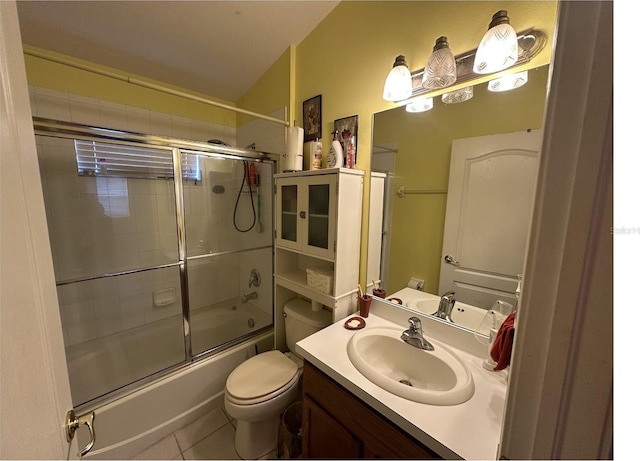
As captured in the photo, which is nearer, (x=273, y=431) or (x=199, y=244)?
(x=273, y=431)

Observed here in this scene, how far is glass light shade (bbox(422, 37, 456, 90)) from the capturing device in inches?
36.8

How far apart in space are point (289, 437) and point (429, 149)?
64.7 inches

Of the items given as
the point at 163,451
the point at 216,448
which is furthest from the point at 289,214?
the point at 163,451

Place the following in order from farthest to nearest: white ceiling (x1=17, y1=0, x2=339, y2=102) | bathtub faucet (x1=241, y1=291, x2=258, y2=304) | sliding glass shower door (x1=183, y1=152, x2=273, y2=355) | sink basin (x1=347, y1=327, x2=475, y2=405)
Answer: bathtub faucet (x1=241, y1=291, x2=258, y2=304) < sliding glass shower door (x1=183, y1=152, x2=273, y2=355) < white ceiling (x1=17, y1=0, x2=339, y2=102) < sink basin (x1=347, y1=327, x2=475, y2=405)

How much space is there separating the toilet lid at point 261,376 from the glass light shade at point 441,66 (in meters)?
1.59

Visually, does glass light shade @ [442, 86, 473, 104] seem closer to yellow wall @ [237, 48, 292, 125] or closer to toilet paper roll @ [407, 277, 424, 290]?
toilet paper roll @ [407, 277, 424, 290]

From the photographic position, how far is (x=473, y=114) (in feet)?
3.18

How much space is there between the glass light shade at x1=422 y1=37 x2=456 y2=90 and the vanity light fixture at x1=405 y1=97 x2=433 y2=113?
3.5 inches

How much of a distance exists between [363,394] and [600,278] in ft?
2.49

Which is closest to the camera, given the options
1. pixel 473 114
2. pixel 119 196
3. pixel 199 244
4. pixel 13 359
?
pixel 13 359

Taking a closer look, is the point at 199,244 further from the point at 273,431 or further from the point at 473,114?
the point at 473,114

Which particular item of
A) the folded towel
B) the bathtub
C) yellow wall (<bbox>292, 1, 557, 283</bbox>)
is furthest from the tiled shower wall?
the folded towel

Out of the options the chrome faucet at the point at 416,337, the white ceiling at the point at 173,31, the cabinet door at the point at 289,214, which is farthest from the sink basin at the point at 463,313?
the white ceiling at the point at 173,31
